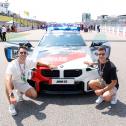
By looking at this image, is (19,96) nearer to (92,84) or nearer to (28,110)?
(28,110)

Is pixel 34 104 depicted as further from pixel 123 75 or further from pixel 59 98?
pixel 123 75

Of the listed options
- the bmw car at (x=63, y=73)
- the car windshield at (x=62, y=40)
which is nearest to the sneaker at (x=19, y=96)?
the bmw car at (x=63, y=73)

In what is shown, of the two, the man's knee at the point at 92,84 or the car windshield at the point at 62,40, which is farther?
the car windshield at the point at 62,40

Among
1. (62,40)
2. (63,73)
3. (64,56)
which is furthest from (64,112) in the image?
(62,40)

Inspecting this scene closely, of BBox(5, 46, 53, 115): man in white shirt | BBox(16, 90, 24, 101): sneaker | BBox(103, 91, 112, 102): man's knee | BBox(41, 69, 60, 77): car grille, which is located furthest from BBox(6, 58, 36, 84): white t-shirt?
BBox(103, 91, 112, 102): man's knee

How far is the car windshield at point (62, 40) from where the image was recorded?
914 cm

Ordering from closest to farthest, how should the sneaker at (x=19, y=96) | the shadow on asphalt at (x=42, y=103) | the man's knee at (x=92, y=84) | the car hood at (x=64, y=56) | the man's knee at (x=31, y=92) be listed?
the shadow on asphalt at (x=42, y=103) → the man's knee at (x=31, y=92) → the man's knee at (x=92, y=84) → the sneaker at (x=19, y=96) → the car hood at (x=64, y=56)

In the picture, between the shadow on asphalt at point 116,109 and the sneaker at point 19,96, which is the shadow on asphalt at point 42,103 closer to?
the sneaker at point 19,96

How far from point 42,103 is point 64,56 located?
155 centimetres

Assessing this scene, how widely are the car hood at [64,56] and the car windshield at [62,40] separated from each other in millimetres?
414

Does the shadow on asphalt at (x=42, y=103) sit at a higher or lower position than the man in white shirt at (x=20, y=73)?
lower

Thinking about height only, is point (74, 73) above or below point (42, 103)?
above

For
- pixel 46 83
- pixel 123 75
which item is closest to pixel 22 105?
pixel 46 83

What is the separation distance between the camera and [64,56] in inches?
303
